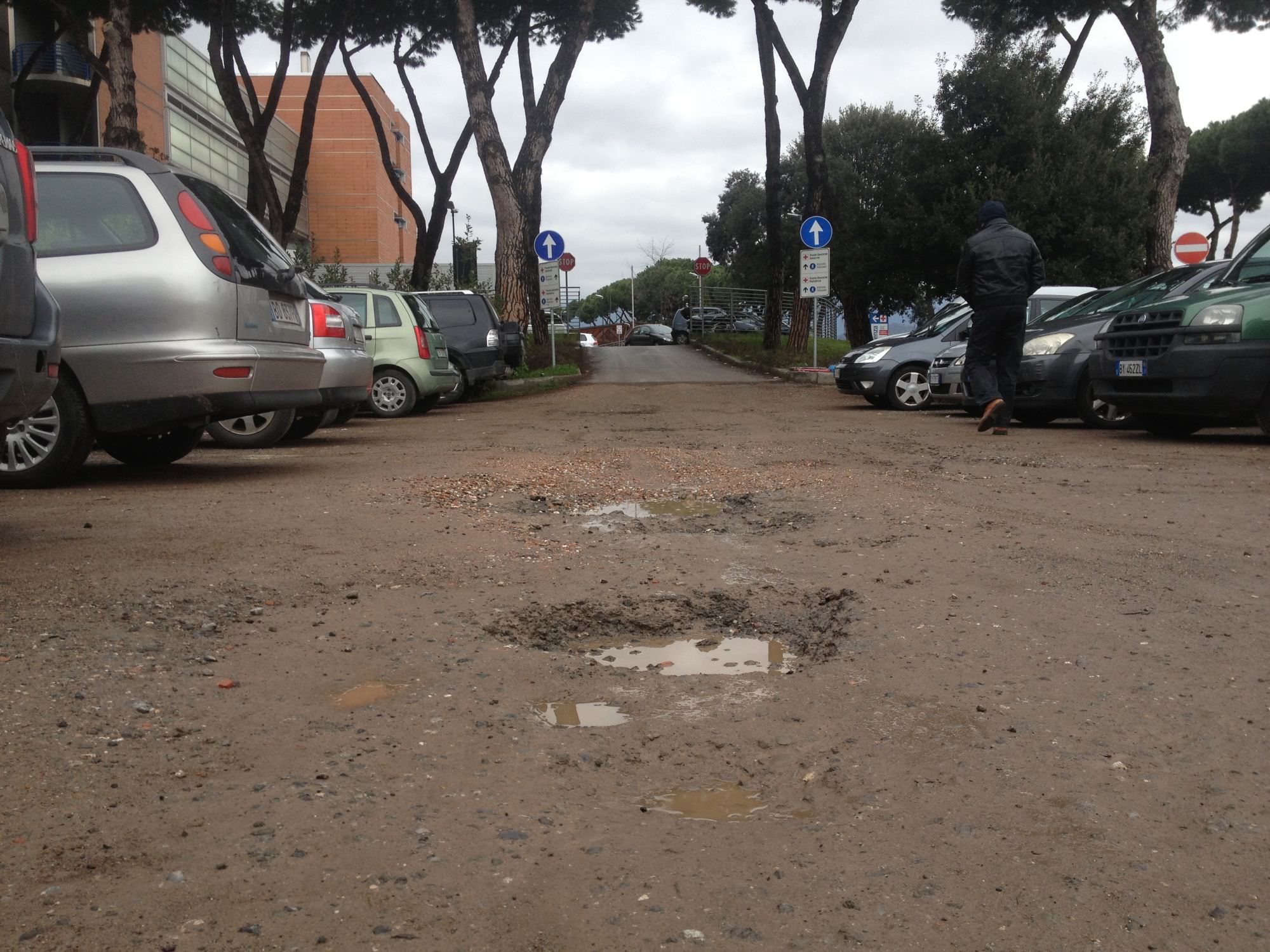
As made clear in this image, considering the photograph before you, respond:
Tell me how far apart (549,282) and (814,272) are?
16.8ft

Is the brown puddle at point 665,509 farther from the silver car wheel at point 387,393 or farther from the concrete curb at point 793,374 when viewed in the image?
the concrete curb at point 793,374

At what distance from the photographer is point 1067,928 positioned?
2217mm

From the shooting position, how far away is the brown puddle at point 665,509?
6734 millimetres

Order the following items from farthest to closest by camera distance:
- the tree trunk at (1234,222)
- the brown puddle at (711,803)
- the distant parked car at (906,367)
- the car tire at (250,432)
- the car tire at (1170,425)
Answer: the tree trunk at (1234,222) < the distant parked car at (906,367) < the car tire at (1170,425) < the car tire at (250,432) < the brown puddle at (711,803)

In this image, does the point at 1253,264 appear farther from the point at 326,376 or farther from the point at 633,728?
the point at 633,728

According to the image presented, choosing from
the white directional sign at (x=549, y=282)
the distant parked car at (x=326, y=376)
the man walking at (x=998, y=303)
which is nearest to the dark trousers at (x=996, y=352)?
the man walking at (x=998, y=303)

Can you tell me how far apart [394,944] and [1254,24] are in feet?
94.1

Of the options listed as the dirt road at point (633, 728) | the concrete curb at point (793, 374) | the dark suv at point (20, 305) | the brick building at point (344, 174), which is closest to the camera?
the dirt road at point (633, 728)

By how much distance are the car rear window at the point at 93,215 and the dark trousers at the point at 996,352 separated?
7.43 metres

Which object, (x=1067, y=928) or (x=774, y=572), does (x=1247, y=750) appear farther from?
(x=774, y=572)

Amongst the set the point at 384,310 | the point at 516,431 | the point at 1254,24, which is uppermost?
the point at 1254,24

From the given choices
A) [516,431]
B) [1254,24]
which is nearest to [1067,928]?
[516,431]

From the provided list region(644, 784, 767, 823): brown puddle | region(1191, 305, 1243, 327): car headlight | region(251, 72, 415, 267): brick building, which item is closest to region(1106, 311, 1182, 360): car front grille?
region(1191, 305, 1243, 327): car headlight

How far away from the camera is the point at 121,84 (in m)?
17.8
